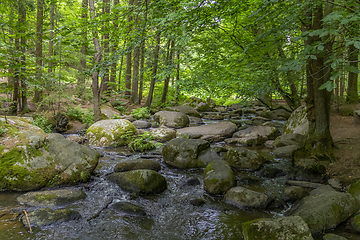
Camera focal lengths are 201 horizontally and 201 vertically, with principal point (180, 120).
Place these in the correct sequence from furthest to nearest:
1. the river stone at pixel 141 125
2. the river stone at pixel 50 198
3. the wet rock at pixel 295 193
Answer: the river stone at pixel 141 125, the wet rock at pixel 295 193, the river stone at pixel 50 198

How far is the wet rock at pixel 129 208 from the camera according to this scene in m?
3.96

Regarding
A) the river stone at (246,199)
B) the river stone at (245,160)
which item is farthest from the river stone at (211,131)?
the river stone at (246,199)

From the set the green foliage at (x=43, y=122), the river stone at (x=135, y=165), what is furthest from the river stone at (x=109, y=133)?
the river stone at (x=135, y=165)

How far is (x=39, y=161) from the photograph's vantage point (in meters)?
4.77

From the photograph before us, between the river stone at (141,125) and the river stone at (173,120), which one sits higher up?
the river stone at (173,120)

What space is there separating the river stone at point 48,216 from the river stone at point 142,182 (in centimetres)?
127

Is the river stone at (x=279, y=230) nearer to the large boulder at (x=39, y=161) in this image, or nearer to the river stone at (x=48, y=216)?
the river stone at (x=48, y=216)

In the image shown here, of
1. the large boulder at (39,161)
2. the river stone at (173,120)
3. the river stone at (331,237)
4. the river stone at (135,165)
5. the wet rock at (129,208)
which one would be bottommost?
the wet rock at (129,208)

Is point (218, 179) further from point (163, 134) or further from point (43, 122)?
point (43, 122)

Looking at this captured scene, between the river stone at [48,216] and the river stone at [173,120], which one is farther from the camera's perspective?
the river stone at [173,120]

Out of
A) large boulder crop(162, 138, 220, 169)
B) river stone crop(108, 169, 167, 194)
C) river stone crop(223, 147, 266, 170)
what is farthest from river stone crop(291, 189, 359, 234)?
large boulder crop(162, 138, 220, 169)

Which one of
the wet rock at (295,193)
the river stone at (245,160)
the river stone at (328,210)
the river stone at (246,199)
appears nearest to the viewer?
the river stone at (328,210)

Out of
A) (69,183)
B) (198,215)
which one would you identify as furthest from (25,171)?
(198,215)

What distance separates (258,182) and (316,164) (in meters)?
1.80
